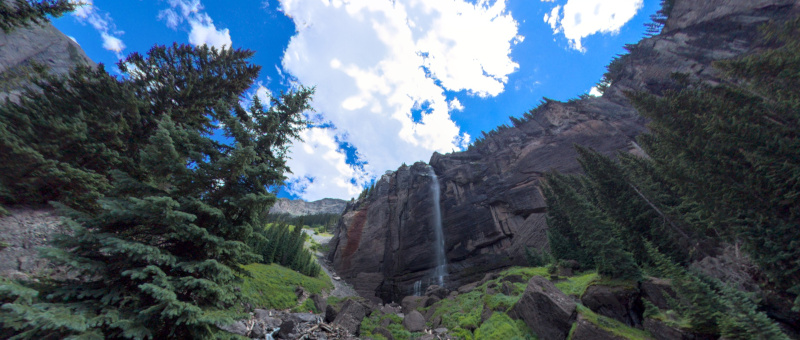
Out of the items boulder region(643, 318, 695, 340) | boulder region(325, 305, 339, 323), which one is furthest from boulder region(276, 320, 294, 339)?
boulder region(643, 318, 695, 340)

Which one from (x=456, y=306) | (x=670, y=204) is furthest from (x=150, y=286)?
(x=670, y=204)

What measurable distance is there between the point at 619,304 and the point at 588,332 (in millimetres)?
3858

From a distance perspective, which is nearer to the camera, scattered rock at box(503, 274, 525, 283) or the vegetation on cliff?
the vegetation on cliff

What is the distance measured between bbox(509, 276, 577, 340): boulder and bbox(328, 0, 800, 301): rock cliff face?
2625 centimetres

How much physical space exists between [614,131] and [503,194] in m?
21.9

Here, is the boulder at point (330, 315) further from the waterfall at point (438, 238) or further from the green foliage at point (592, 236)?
the waterfall at point (438, 238)

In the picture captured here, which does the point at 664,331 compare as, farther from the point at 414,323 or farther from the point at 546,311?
the point at 414,323

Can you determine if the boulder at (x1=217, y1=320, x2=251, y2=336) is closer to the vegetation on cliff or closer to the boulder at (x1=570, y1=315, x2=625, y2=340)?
the boulder at (x1=570, y1=315, x2=625, y2=340)

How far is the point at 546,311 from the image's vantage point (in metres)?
11.3

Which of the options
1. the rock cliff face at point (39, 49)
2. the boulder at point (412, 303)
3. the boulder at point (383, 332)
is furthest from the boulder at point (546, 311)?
the rock cliff face at point (39, 49)

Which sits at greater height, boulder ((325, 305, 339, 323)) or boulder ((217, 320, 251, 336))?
boulder ((325, 305, 339, 323))

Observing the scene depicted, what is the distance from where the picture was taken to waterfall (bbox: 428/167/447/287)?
4188cm

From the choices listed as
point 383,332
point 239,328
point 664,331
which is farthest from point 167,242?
point 664,331

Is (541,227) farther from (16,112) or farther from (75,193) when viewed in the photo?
(16,112)
